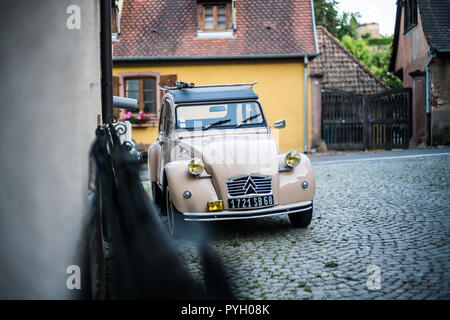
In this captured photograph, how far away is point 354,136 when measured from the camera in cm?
1761

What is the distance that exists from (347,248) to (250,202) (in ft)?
3.84

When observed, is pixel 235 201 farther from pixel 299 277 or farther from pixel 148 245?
pixel 148 245

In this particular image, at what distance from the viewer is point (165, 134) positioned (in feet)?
24.2

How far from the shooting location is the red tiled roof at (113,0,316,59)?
684 inches

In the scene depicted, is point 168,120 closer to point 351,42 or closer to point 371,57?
point 371,57

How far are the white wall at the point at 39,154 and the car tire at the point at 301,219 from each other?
11.2ft

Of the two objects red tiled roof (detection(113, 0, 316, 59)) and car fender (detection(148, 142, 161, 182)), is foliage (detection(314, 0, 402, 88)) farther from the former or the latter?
car fender (detection(148, 142, 161, 182))

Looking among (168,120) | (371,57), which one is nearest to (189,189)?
(168,120)

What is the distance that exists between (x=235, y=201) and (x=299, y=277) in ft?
4.87

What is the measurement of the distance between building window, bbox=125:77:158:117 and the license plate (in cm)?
1286

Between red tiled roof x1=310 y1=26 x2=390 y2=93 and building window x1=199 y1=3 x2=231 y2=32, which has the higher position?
building window x1=199 y1=3 x2=231 y2=32

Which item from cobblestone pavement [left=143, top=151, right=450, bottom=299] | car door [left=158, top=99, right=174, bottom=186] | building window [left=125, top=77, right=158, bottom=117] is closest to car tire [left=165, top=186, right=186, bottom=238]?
cobblestone pavement [left=143, top=151, right=450, bottom=299]

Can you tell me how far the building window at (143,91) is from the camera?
17.9 meters
